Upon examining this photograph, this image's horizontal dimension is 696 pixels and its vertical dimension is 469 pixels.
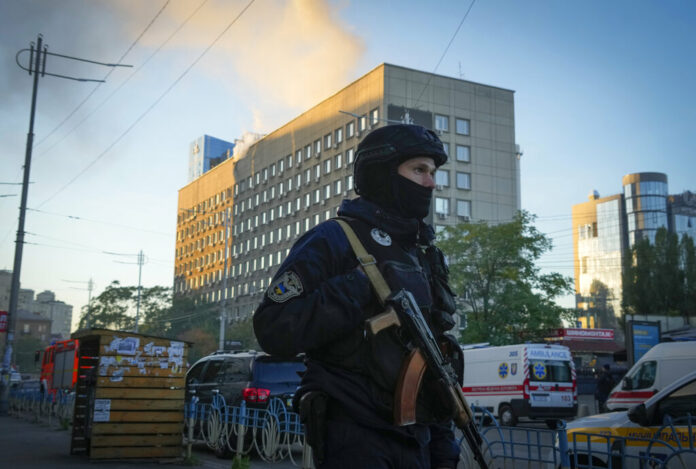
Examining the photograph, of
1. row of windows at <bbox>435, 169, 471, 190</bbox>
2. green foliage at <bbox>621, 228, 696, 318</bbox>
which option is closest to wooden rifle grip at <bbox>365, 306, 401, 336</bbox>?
row of windows at <bbox>435, 169, 471, 190</bbox>

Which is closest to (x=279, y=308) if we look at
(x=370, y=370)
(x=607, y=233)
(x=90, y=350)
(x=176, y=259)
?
(x=370, y=370)

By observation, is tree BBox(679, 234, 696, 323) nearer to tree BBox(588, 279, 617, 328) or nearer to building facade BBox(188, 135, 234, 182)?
tree BBox(588, 279, 617, 328)

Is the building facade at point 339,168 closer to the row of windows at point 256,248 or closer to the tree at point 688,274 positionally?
the row of windows at point 256,248

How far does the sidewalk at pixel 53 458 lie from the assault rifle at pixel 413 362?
8.42 m

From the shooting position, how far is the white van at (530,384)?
2220cm

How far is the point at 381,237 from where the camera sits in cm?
299

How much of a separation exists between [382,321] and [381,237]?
48 centimetres

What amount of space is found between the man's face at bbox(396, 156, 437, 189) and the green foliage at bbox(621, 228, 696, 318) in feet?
197

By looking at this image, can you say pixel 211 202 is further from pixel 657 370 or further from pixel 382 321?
pixel 382 321

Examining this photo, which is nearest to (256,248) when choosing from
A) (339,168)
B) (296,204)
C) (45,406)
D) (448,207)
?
(296,204)

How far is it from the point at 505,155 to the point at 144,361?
2311 inches

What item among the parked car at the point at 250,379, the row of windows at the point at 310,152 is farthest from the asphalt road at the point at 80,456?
the row of windows at the point at 310,152

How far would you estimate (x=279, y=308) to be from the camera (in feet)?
8.85

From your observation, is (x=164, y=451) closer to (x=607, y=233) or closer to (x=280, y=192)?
(x=280, y=192)
